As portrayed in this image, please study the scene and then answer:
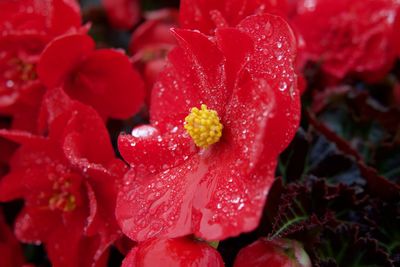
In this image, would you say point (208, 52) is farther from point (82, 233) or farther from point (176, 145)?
point (82, 233)

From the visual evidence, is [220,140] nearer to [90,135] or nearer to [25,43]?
[90,135]

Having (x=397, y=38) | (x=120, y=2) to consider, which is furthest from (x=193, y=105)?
(x=120, y=2)

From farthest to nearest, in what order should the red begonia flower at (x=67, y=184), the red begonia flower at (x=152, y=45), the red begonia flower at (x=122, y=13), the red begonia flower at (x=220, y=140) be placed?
the red begonia flower at (x=122, y=13)
the red begonia flower at (x=152, y=45)
the red begonia flower at (x=67, y=184)
the red begonia flower at (x=220, y=140)

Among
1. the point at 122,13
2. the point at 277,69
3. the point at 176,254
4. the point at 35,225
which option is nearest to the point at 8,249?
the point at 35,225

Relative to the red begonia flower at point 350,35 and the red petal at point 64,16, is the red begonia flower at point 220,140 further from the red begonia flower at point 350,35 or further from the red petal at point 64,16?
the red begonia flower at point 350,35

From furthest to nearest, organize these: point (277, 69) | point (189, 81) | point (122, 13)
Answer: point (122, 13)
point (189, 81)
point (277, 69)

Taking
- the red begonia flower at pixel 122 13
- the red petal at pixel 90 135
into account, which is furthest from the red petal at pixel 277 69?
the red begonia flower at pixel 122 13

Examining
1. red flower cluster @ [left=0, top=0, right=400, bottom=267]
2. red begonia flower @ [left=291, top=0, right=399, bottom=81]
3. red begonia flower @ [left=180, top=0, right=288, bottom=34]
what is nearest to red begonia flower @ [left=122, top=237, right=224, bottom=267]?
red flower cluster @ [left=0, top=0, right=400, bottom=267]

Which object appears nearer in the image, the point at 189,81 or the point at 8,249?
the point at 189,81
